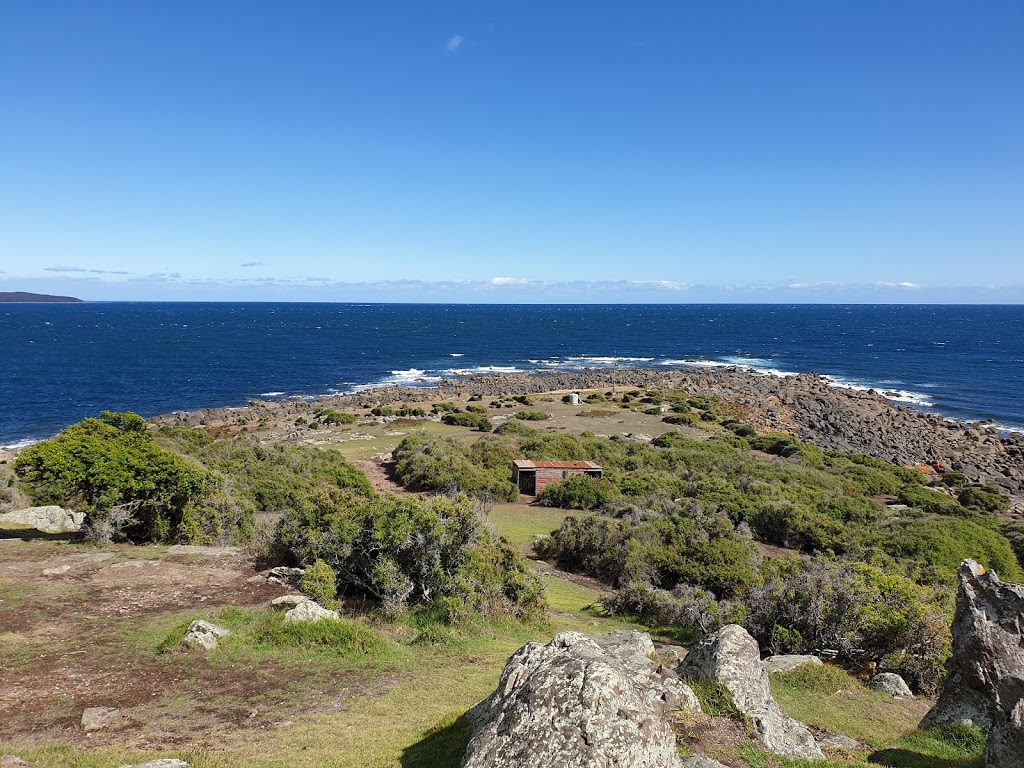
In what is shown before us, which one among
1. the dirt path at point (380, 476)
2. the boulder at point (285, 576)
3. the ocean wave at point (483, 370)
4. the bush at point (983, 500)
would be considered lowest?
the bush at point (983, 500)

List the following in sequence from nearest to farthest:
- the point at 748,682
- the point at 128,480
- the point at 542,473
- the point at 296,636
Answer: the point at 748,682
the point at 296,636
the point at 128,480
the point at 542,473

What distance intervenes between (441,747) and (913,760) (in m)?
6.93

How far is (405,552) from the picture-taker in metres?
15.6

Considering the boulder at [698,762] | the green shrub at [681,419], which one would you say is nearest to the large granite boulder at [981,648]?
the boulder at [698,762]

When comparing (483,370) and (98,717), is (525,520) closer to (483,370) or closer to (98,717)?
(98,717)

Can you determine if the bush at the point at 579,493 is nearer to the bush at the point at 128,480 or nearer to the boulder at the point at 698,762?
the bush at the point at 128,480

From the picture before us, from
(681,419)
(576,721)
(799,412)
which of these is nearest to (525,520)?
(576,721)

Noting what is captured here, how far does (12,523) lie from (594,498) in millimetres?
23524

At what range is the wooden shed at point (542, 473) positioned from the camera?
1283 inches

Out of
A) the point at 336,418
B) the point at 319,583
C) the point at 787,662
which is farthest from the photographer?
the point at 336,418

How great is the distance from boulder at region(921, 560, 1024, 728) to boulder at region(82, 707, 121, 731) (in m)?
13.2

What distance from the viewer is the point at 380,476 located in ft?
114

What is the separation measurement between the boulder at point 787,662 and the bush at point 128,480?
1787 centimetres

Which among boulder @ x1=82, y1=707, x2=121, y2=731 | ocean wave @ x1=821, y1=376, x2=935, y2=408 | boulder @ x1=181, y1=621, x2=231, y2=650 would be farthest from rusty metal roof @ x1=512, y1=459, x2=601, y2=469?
ocean wave @ x1=821, y1=376, x2=935, y2=408
